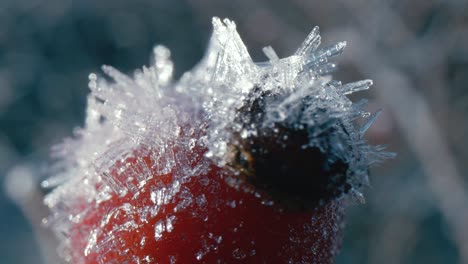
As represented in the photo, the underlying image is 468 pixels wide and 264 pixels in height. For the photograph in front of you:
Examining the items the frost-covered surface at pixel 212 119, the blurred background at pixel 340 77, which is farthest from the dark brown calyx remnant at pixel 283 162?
the blurred background at pixel 340 77

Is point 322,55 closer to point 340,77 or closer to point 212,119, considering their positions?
point 212,119

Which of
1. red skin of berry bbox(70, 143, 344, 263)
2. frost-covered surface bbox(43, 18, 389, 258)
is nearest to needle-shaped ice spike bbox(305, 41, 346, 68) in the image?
frost-covered surface bbox(43, 18, 389, 258)

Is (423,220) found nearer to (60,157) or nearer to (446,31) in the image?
(446,31)

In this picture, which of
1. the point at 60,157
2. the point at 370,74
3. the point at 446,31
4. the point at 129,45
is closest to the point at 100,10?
the point at 129,45

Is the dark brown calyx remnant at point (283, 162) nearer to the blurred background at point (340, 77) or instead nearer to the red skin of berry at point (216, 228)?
the red skin of berry at point (216, 228)

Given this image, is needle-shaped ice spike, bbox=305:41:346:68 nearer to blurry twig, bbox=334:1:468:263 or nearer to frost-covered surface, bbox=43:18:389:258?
frost-covered surface, bbox=43:18:389:258

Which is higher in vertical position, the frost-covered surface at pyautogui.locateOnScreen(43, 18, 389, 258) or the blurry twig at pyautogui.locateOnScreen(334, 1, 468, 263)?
the blurry twig at pyautogui.locateOnScreen(334, 1, 468, 263)
